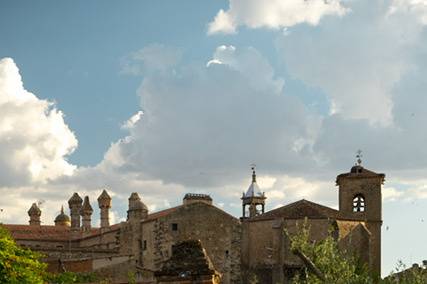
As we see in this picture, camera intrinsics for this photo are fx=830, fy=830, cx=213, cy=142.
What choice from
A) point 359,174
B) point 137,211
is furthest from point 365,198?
point 137,211

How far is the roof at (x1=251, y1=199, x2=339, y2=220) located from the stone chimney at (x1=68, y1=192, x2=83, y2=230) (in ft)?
47.3

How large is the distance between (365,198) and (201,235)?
12443 mm

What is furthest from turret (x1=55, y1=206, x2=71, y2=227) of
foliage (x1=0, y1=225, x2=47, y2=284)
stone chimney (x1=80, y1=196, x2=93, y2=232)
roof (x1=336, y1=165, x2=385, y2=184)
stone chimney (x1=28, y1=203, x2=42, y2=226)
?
foliage (x1=0, y1=225, x2=47, y2=284)

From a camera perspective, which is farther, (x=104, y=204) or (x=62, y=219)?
(x=62, y=219)

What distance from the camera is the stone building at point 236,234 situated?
5369 cm

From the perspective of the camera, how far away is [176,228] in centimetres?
5397

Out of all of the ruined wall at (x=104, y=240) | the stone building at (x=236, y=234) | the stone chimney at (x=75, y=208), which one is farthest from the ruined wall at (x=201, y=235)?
the stone chimney at (x=75, y=208)

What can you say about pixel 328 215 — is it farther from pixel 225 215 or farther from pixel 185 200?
pixel 185 200

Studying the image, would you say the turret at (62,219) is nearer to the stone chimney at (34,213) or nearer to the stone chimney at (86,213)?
the stone chimney at (34,213)

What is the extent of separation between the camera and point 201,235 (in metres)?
54.6

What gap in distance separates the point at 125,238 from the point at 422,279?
35823 millimetres

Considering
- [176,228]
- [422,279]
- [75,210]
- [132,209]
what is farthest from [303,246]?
[75,210]

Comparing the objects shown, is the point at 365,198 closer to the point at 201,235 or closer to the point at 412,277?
the point at 201,235

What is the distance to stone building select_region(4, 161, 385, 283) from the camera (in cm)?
5369
